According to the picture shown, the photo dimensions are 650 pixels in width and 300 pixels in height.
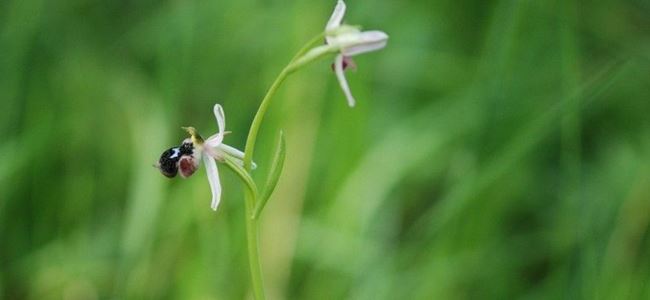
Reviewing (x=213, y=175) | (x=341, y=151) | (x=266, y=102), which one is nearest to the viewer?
(x=266, y=102)

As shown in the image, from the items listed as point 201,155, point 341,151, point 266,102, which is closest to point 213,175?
point 201,155

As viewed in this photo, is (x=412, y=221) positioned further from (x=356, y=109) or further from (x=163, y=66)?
(x=163, y=66)

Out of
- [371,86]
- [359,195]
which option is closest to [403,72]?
[371,86]

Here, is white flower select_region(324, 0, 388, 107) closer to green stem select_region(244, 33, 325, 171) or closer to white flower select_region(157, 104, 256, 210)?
green stem select_region(244, 33, 325, 171)

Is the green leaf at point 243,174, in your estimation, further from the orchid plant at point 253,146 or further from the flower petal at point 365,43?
the flower petal at point 365,43

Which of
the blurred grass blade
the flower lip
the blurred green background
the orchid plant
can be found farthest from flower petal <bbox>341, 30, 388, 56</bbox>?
the blurred green background

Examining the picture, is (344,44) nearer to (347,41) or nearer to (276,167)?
(347,41)

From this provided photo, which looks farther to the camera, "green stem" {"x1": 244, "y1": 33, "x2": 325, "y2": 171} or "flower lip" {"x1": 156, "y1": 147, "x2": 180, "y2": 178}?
"flower lip" {"x1": 156, "y1": 147, "x2": 180, "y2": 178}
